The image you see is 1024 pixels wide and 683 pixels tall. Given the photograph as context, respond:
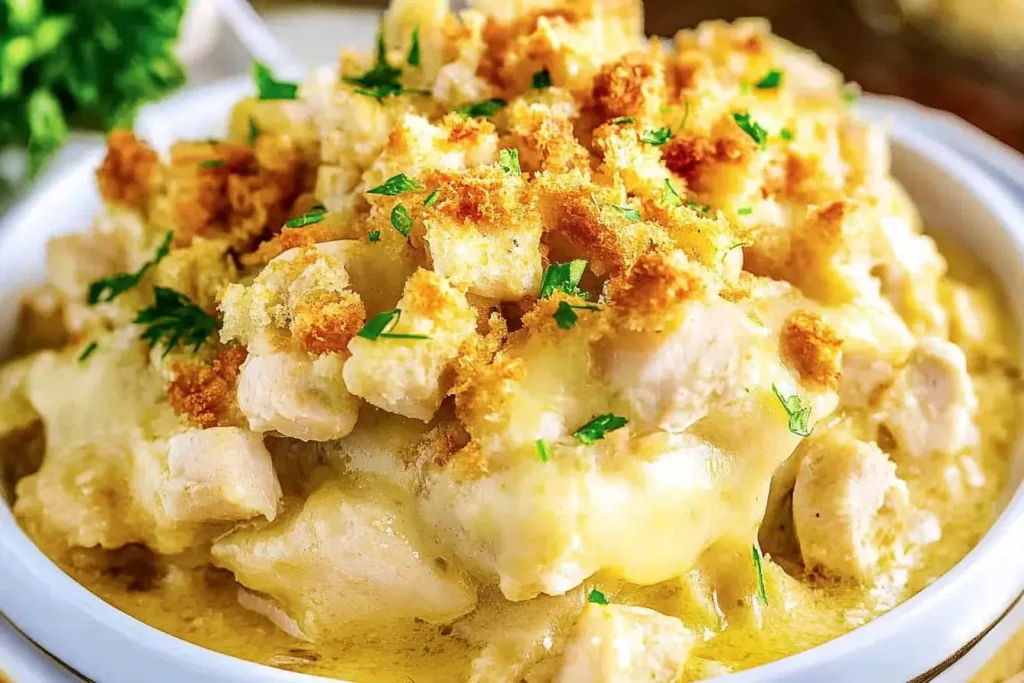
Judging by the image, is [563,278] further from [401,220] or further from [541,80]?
[541,80]

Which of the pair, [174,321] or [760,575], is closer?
[760,575]

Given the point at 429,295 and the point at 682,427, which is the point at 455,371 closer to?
the point at 429,295

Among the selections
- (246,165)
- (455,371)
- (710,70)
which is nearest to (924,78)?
(710,70)

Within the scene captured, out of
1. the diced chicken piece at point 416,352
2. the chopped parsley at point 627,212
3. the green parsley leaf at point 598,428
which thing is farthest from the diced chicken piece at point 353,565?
the chopped parsley at point 627,212

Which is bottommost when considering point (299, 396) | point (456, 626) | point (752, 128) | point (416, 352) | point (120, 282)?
point (456, 626)

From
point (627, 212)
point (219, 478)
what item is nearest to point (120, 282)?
point (219, 478)

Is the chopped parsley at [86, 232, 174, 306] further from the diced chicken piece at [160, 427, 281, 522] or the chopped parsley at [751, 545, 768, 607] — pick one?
the chopped parsley at [751, 545, 768, 607]

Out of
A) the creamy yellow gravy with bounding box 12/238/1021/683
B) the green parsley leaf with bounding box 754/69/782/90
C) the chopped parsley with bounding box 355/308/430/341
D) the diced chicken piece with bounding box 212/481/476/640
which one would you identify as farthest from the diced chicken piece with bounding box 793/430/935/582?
the green parsley leaf with bounding box 754/69/782/90
